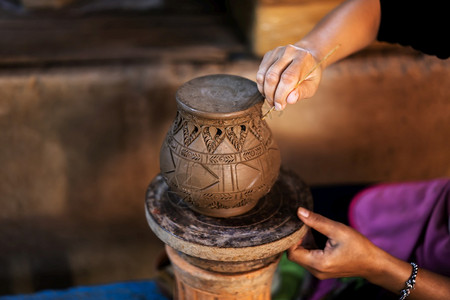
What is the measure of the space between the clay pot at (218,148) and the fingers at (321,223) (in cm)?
16

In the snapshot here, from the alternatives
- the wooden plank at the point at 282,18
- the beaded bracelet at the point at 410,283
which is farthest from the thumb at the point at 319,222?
the wooden plank at the point at 282,18

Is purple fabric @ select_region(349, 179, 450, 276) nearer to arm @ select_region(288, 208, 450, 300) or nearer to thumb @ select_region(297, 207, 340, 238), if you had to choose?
arm @ select_region(288, 208, 450, 300)

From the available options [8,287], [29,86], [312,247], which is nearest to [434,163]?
[312,247]

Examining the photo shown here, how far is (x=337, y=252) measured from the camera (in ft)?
4.73

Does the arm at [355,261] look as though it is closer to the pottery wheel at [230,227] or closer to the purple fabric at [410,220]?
the pottery wheel at [230,227]

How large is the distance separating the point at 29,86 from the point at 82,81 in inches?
10.1

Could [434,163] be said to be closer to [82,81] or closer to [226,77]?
[226,77]

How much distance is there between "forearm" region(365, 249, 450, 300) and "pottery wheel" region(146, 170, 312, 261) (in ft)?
0.92

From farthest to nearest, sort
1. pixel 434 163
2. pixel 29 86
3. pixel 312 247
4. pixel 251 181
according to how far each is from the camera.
A: pixel 434 163
pixel 29 86
pixel 312 247
pixel 251 181

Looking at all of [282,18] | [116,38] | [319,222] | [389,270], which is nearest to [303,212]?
[319,222]

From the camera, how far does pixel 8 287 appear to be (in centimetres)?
274

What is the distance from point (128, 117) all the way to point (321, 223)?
123 centimetres

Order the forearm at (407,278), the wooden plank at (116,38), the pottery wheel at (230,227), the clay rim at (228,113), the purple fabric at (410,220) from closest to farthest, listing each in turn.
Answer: the clay rim at (228,113), the pottery wheel at (230,227), the forearm at (407,278), the purple fabric at (410,220), the wooden plank at (116,38)

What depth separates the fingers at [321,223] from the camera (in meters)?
1.43
